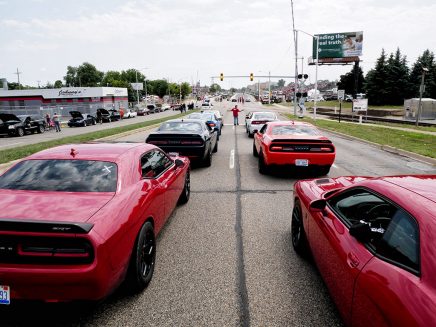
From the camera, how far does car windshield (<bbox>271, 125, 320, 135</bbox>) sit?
8891 mm

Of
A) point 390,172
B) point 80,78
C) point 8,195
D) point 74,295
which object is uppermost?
point 80,78

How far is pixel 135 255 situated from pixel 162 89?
143m

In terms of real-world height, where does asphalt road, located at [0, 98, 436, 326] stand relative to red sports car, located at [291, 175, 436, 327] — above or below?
below

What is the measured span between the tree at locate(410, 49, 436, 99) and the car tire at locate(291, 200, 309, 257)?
185 feet

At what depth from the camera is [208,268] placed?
4.05 m

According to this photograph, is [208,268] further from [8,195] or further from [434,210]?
[434,210]

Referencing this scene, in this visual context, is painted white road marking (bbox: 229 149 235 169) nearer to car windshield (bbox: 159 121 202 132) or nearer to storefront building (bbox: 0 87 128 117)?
car windshield (bbox: 159 121 202 132)

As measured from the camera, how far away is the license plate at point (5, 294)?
2.65 metres

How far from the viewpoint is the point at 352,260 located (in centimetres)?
255

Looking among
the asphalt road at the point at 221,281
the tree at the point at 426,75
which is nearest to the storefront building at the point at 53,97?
the tree at the point at 426,75

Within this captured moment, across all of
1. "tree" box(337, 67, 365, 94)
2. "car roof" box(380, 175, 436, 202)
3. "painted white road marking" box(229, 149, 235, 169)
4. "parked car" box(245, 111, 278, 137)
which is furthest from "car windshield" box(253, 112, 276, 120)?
"tree" box(337, 67, 365, 94)

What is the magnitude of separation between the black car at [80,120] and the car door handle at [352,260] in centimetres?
3576

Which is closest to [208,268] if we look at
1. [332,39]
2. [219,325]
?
[219,325]

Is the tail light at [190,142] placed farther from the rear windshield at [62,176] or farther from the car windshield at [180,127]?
the rear windshield at [62,176]
